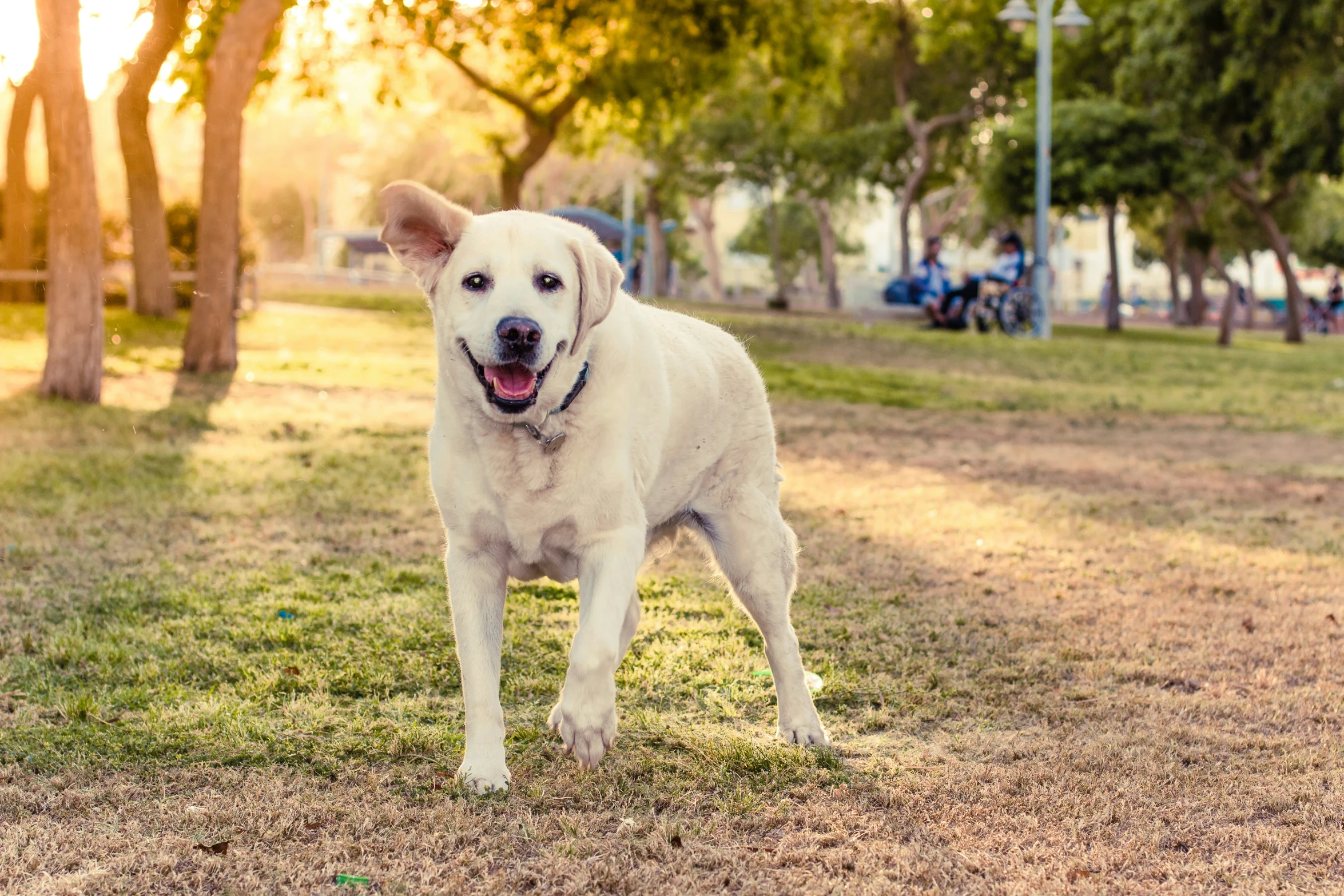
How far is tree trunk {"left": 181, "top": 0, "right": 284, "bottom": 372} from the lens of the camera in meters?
13.2

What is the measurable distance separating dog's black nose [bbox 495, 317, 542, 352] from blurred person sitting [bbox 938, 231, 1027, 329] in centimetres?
2008

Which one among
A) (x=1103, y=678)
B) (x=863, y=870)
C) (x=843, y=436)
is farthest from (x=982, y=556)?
(x=843, y=436)

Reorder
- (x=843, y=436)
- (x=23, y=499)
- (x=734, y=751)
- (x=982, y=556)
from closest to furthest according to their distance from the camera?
(x=734, y=751) → (x=982, y=556) → (x=23, y=499) → (x=843, y=436)

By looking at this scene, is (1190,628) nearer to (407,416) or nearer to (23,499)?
(23,499)

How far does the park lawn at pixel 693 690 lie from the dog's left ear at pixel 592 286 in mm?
1263

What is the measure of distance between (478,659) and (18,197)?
19.8 m

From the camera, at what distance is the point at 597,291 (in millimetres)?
3643

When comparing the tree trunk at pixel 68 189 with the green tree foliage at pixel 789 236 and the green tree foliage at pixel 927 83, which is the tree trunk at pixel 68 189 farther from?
the green tree foliage at pixel 789 236

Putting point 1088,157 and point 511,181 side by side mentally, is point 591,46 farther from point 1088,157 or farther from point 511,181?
point 1088,157

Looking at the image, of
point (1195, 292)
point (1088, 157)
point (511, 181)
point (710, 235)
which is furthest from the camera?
point (710, 235)

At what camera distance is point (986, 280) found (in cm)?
2378

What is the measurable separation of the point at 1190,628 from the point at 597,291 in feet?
10.9

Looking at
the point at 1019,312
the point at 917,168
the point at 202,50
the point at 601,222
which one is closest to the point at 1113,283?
the point at 917,168

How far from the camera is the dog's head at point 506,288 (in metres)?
3.47
